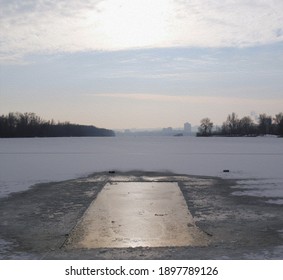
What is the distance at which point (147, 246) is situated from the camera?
7062 millimetres

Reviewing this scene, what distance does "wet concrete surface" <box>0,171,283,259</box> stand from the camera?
6.61 meters

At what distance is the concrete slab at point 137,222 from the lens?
7.46 meters

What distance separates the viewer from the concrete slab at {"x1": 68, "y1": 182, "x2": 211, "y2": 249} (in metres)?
7.46

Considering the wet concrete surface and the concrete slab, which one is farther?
the concrete slab

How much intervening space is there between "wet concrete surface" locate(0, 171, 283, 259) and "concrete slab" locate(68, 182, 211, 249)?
208 mm

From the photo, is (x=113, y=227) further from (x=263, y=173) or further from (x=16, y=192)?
(x=263, y=173)

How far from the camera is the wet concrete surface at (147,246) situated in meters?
6.61

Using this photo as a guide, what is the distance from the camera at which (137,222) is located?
9055 millimetres

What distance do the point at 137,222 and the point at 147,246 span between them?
78.8 inches

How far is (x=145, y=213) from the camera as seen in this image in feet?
33.0

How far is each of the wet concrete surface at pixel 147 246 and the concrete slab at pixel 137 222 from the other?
→ 21cm

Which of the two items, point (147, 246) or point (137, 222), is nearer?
point (147, 246)

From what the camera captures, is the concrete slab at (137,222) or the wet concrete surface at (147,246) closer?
the wet concrete surface at (147,246)

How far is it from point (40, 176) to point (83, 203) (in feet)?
24.5
